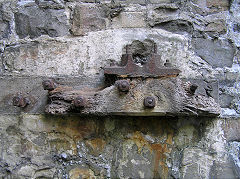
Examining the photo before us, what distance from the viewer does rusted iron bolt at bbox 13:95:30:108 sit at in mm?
1214

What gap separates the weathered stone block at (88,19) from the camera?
1.32m

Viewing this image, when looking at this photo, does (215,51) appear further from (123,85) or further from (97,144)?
(97,144)

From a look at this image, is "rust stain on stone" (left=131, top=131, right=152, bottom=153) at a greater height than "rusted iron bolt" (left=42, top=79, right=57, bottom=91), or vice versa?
"rusted iron bolt" (left=42, top=79, right=57, bottom=91)

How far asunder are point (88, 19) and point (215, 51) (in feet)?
2.19

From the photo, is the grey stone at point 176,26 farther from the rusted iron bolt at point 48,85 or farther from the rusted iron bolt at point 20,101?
the rusted iron bolt at point 20,101

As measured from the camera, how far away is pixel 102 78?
1281mm

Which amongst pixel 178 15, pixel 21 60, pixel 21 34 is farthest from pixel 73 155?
pixel 178 15

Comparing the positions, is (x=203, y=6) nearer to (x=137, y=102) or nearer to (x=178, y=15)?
(x=178, y=15)

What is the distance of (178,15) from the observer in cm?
132

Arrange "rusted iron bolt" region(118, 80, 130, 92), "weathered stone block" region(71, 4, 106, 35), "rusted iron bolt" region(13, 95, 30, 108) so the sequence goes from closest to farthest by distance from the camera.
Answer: "rusted iron bolt" region(118, 80, 130, 92)
"rusted iron bolt" region(13, 95, 30, 108)
"weathered stone block" region(71, 4, 106, 35)

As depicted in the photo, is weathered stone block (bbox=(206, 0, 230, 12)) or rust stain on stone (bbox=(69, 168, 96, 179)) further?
weathered stone block (bbox=(206, 0, 230, 12))

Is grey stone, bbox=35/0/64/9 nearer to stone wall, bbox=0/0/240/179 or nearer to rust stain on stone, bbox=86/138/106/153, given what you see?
stone wall, bbox=0/0/240/179

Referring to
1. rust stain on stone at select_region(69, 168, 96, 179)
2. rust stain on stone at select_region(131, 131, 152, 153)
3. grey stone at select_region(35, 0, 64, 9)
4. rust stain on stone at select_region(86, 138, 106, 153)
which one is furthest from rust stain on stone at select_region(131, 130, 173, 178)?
grey stone at select_region(35, 0, 64, 9)

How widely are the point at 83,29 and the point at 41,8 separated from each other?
246 millimetres
